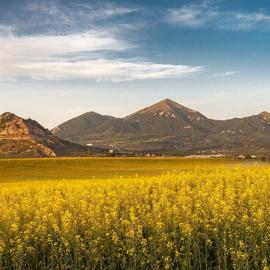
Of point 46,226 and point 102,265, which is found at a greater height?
point 46,226

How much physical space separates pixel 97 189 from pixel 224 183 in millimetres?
7185

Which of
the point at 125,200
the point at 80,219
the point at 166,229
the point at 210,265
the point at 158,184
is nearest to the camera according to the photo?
the point at 210,265

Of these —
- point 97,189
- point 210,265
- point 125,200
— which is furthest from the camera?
point 97,189

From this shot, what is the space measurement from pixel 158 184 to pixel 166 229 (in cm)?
1055

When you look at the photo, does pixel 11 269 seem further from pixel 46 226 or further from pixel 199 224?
pixel 199 224

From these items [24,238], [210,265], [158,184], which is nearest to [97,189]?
[158,184]

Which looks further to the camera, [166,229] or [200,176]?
[200,176]

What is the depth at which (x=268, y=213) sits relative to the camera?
54.3ft

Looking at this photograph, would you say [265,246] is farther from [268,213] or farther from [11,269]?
[11,269]

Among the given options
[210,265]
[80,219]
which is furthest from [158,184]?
[210,265]

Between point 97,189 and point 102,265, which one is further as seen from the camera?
point 97,189

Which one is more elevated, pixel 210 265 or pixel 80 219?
pixel 80 219

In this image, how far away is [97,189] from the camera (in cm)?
2462

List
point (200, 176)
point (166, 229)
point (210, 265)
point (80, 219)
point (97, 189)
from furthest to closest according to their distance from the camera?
point (200, 176)
point (97, 189)
point (80, 219)
point (166, 229)
point (210, 265)
